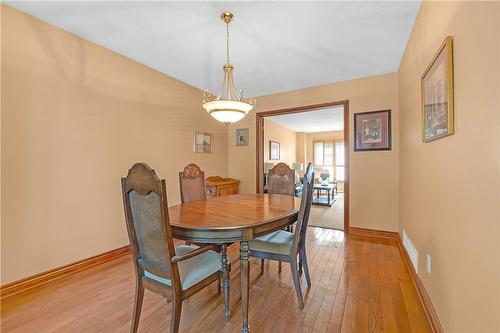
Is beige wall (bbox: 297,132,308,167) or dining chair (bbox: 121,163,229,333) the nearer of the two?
dining chair (bbox: 121,163,229,333)

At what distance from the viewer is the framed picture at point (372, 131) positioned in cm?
325

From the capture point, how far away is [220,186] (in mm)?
4023

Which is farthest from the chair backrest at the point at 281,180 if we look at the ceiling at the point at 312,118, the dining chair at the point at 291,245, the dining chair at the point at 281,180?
the ceiling at the point at 312,118

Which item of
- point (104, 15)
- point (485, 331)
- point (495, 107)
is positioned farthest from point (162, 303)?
point (104, 15)

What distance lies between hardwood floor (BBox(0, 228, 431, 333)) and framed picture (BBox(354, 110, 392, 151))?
5.46ft

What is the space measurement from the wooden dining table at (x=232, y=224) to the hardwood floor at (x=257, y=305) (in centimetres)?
28

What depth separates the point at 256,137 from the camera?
4.36 meters

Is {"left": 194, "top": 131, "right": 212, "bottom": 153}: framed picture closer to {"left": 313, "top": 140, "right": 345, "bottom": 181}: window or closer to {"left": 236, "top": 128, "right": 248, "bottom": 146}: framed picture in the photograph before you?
{"left": 236, "top": 128, "right": 248, "bottom": 146}: framed picture

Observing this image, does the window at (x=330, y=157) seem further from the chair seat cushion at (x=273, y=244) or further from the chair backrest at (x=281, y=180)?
the chair seat cushion at (x=273, y=244)

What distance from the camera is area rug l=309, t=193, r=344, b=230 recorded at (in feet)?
12.9

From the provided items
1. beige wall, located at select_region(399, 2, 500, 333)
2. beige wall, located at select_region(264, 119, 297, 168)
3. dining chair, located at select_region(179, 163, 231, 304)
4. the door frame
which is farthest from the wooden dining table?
beige wall, located at select_region(264, 119, 297, 168)

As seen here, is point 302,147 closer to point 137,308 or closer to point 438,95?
point 438,95

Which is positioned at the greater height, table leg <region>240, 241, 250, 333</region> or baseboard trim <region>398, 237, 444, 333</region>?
table leg <region>240, 241, 250, 333</region>

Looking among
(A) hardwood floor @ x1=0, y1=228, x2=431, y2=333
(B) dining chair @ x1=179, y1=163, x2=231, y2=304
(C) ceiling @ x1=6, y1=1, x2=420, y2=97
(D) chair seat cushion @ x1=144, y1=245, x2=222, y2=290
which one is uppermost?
(C) ceiling @ x1=6, y1=1, x2=420, y2=97
